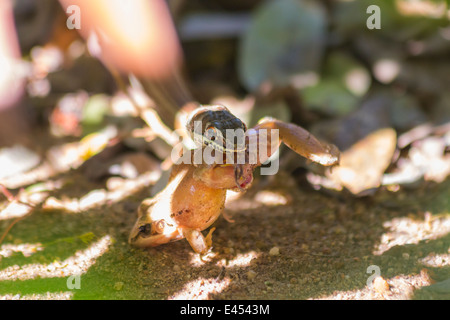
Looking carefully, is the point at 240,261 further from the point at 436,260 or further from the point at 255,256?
the point at 436,260

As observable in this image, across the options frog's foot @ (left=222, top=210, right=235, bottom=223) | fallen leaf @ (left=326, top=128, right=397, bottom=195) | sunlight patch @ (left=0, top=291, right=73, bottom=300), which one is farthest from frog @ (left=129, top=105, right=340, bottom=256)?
fallen leaf @ (left=326, top=128, right=397, bottom=195)

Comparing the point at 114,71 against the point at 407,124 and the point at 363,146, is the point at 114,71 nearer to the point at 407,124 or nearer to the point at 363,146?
the point at 363,146

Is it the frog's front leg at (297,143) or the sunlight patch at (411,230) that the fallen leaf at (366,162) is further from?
the frog's front leg at (297,143)

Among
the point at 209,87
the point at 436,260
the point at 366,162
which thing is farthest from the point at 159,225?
the point at 209,87

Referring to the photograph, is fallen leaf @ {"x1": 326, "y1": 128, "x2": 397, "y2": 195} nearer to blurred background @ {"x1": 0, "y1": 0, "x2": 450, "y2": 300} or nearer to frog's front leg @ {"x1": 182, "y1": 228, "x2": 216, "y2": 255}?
blurred background @ {"x1": 0, "y1": 0, "x2": 450, "y2": 300}

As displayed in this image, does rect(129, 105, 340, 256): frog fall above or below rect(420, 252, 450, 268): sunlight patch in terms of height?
above
